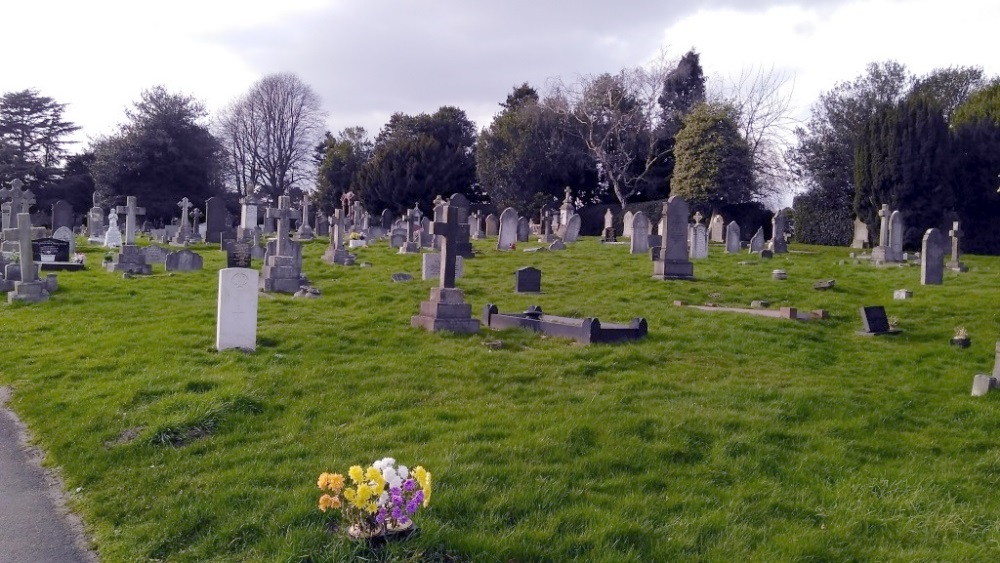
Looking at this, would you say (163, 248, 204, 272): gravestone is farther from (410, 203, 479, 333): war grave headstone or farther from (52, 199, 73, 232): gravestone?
(52, 199, 73, 232): gravestone

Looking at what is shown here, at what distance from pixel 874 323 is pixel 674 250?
6496 mm

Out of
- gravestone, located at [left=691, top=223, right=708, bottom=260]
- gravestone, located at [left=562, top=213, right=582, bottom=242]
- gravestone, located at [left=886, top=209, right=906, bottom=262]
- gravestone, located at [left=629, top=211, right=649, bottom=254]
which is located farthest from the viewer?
gravestone, located at [left=562, top=213, right=582, bottom=242]

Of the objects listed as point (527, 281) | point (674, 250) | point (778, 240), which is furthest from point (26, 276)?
point (778, 240)

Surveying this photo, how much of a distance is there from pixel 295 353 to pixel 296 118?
182ft

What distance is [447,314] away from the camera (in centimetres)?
1134

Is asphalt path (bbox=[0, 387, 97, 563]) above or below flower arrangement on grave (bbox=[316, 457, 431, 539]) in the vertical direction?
below

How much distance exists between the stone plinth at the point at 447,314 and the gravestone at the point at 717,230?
2495 cm

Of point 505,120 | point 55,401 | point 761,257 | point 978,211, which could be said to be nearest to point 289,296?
point 55,401

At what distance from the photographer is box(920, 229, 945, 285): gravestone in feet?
57.1

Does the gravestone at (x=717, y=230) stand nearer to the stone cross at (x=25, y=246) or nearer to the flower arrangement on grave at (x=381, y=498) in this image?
the stone cross at (x=25, y=246)

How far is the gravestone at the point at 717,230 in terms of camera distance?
1353 inches

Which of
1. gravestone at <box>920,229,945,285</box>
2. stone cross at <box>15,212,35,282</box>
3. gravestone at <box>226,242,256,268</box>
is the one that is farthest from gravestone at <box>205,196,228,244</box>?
gravestone at <box>920,229,945,285</box>

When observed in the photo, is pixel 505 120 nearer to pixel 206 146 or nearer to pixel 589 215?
pixel 589 215

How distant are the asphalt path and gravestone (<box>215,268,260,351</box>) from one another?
2.92 m
